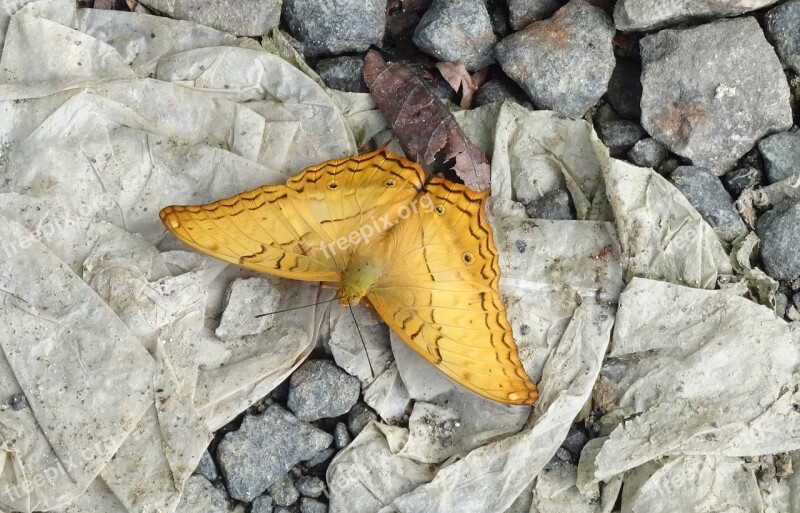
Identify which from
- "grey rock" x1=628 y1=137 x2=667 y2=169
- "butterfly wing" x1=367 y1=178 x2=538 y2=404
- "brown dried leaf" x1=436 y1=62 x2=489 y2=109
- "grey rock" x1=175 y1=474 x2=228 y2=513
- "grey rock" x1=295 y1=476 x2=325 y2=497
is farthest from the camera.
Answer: "brown dried leaf" x1=436 y1=62 x2=489 y2=109

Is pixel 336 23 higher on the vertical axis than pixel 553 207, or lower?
higher

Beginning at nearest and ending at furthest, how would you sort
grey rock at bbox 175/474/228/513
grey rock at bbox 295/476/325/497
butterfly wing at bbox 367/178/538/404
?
butterfly wing at bbox 367/178/538/404, grey rock at bbox 175/474/228/513, grey rock at bbox 295/476/325/497

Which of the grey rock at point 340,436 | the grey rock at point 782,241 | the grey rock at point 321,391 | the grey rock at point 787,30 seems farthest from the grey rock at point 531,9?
the grey rock at point 340,436

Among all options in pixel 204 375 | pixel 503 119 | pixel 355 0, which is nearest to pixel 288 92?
pixel 355 0

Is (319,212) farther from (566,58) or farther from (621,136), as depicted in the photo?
(621,136)

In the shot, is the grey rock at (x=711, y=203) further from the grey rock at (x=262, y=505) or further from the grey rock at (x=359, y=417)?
the grey rock at (x=262, y=505)

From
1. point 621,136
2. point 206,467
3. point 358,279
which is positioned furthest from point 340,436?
point 621,136

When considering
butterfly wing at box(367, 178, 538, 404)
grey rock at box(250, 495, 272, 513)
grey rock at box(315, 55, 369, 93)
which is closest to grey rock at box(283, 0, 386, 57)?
grey rock at box(315, 55, 369, 93)

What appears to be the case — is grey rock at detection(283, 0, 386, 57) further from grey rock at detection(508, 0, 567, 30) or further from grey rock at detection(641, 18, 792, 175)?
grey rock at detection(641, 18, 792, 175)
